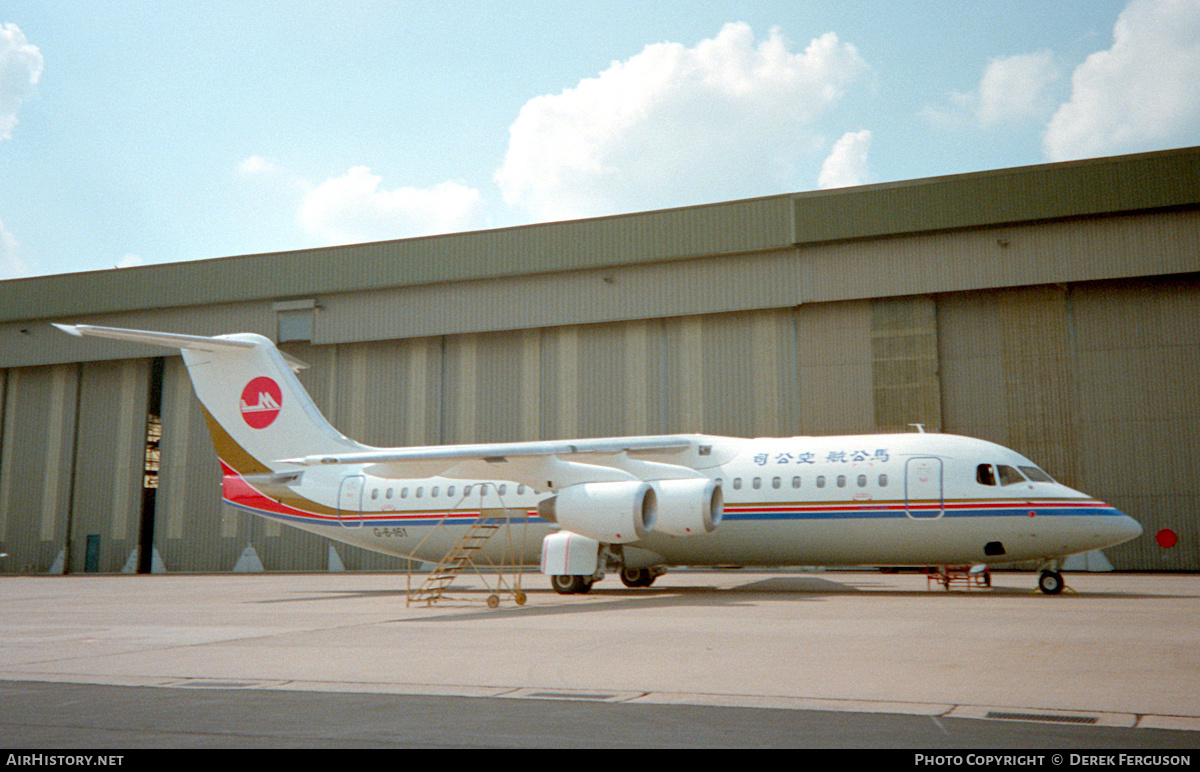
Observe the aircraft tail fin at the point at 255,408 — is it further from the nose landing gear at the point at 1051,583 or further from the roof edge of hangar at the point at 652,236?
the nose landing gear at the point at 1051,583

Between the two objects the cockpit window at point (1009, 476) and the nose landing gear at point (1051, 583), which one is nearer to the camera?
the nose landing gear at point (1051, 583)

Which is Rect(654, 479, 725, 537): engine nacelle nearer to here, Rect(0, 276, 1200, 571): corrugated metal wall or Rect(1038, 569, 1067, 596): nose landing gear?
Rect(1038, 569, 1067, 596): nose landing gear

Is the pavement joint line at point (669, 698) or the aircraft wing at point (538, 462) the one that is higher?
the aircraft wing at point (538, 462)

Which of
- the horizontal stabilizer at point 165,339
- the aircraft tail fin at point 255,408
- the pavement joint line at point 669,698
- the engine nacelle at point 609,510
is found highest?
the horizontal stabilizer at point 165,339

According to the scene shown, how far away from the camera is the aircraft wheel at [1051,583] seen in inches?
744

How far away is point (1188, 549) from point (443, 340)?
84.3 ft

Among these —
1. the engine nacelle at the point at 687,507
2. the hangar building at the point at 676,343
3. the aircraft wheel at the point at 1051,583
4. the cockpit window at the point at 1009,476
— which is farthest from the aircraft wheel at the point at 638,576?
the hangar building at the point at 676,343

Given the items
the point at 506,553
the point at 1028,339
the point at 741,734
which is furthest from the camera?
the point at 1028,339

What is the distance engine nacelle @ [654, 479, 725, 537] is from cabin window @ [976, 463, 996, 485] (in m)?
5.11

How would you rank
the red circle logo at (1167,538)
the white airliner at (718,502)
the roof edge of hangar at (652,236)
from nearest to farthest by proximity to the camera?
the white airliner at (718,502) < the red circle logo at (1167,538) < the roof edge of hangar at (652,236)

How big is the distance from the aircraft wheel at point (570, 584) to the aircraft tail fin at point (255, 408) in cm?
709
